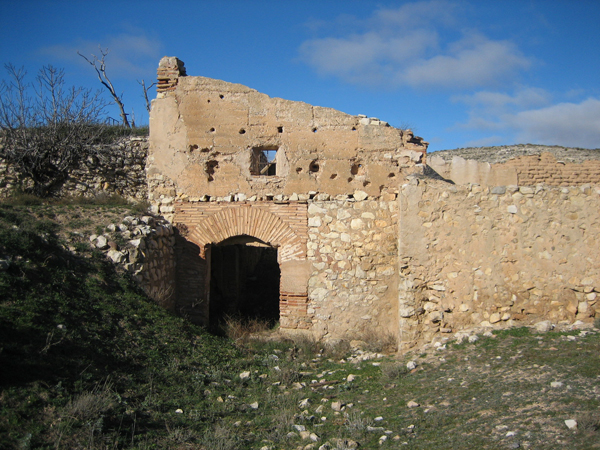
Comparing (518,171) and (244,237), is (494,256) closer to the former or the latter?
(518,171)

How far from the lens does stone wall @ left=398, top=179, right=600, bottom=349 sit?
609cm

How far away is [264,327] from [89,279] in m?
3.19

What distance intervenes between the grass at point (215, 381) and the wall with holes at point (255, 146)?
6.55 ft

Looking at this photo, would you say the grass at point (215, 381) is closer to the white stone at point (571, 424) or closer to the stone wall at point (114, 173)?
the white stone at point (571, 424)

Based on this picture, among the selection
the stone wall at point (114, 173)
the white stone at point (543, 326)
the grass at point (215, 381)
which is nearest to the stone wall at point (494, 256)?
the white stone at point (543, 326)

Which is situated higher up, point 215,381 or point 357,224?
point 357,224

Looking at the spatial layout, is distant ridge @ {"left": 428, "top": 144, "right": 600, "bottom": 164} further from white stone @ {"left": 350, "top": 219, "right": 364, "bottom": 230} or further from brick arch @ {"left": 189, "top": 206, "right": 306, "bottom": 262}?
brick arch @ {"left": 189, "top": 206, "right": 306, "bottom": 262}

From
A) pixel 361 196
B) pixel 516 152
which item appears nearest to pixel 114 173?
pixel 361 196

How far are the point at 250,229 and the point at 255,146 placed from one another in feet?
4.95

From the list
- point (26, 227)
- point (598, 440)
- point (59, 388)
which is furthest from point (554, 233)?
point (26, 227)

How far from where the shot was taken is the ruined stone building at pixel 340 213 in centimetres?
639

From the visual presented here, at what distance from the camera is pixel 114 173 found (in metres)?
10.4

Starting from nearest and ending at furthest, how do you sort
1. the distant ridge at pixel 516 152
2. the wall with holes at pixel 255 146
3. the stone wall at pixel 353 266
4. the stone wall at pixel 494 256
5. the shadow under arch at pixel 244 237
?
the stone wall at pixel 494 256 < the stone wall at pixel 353 266 < the shadow under arch at pixel 244 237 < the wall with holes at pixel 255 146 < the distant ridge at pixel 516 152

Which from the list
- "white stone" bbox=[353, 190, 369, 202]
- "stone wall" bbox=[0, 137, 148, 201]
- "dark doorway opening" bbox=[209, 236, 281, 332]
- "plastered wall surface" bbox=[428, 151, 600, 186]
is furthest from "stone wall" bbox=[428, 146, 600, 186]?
"stone wall" bbox=[0, 137, 148, 201]
